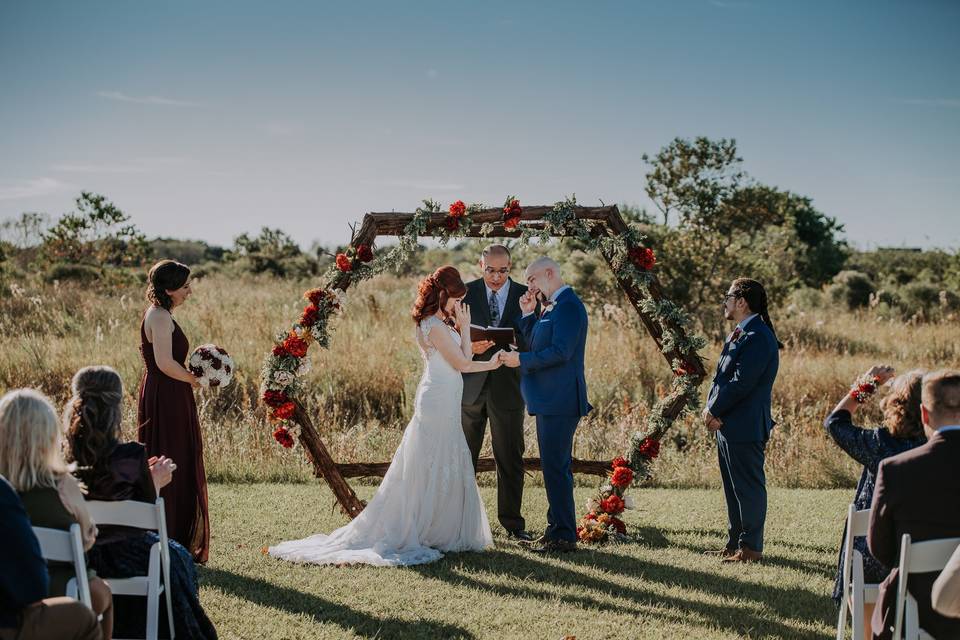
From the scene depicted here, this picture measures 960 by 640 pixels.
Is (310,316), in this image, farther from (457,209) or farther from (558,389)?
(558,389)

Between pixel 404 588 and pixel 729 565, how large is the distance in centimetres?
249

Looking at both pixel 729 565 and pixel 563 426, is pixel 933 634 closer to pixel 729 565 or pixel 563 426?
pixel 729 565

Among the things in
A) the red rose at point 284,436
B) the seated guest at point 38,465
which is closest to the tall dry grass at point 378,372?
the red rose at point 284,436

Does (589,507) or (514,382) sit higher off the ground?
(514,382)

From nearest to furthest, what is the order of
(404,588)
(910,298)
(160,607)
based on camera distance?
(160,607) < (404,588) < (910,298)

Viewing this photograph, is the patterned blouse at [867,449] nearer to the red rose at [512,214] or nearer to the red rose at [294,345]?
the red rose at [512,214]

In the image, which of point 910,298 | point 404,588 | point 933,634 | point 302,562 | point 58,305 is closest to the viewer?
point 933,634

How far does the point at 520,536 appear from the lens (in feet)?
24.4

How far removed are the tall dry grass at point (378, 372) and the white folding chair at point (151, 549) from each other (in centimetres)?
554

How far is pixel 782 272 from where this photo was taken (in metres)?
26.7

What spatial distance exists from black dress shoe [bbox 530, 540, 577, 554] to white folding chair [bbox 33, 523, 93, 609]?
4.06 metres

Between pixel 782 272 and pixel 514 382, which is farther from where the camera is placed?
pixel 782 272

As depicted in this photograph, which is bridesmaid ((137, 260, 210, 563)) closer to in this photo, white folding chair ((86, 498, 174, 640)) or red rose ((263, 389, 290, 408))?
red rose ((263, 389, 290, 408))

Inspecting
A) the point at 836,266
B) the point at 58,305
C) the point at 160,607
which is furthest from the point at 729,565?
the point at 836,266
